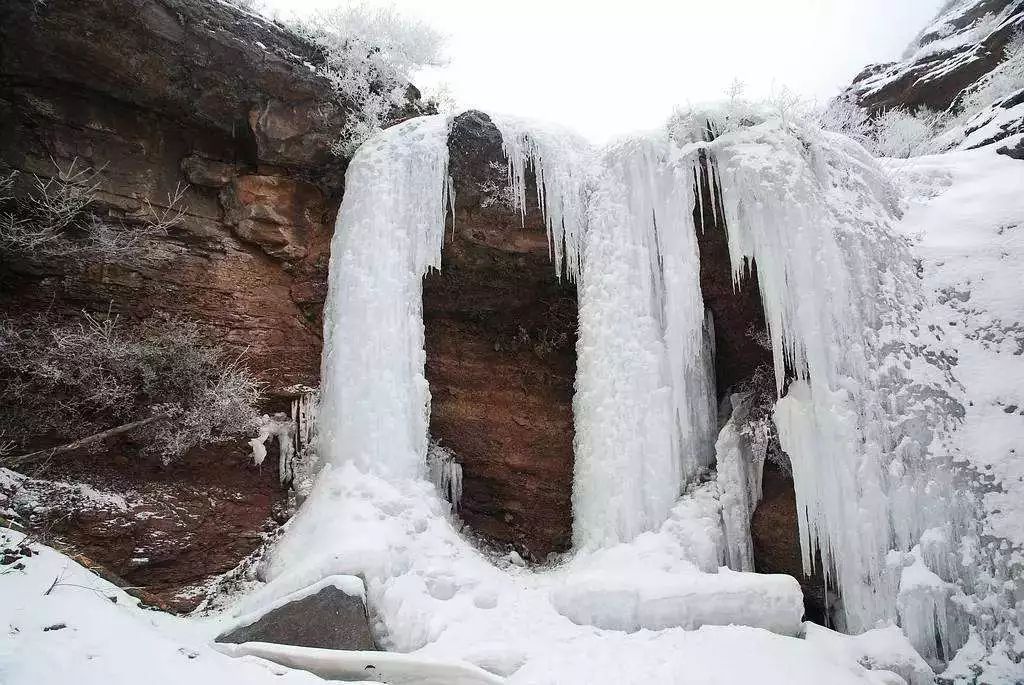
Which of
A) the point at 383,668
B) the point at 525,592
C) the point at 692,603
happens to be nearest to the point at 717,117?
the point at 692,603

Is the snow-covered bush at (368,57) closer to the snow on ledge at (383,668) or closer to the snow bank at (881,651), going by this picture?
the snow on ledge at (383,668)

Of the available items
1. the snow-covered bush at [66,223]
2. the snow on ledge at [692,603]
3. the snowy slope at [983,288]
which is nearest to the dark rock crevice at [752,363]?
the snow on ledge at [692,603]

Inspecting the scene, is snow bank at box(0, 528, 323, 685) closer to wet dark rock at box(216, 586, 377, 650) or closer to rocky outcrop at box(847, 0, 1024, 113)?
wet dark rock at box(216, 586, 377, 650)

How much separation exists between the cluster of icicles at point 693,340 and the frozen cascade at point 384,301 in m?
0.02

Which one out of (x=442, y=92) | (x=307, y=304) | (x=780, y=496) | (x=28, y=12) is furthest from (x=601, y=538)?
(x=28, y=12)

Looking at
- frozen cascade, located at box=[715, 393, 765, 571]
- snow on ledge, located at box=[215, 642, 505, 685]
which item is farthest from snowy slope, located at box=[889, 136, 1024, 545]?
snow on ledge, located at box=[215, 642, 505, 685]

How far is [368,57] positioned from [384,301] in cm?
334

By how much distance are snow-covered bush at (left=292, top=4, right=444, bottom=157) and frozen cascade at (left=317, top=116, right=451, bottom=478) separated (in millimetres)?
386

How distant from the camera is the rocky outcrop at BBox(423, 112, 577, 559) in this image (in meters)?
9.18

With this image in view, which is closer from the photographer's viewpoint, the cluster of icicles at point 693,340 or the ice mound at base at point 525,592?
the ice mound at base at point 525,592

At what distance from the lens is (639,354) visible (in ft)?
24.2

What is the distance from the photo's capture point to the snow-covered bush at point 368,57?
Result: 8.40 metres

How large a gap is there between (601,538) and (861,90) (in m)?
13.9

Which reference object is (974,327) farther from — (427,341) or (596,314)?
(427,341)
